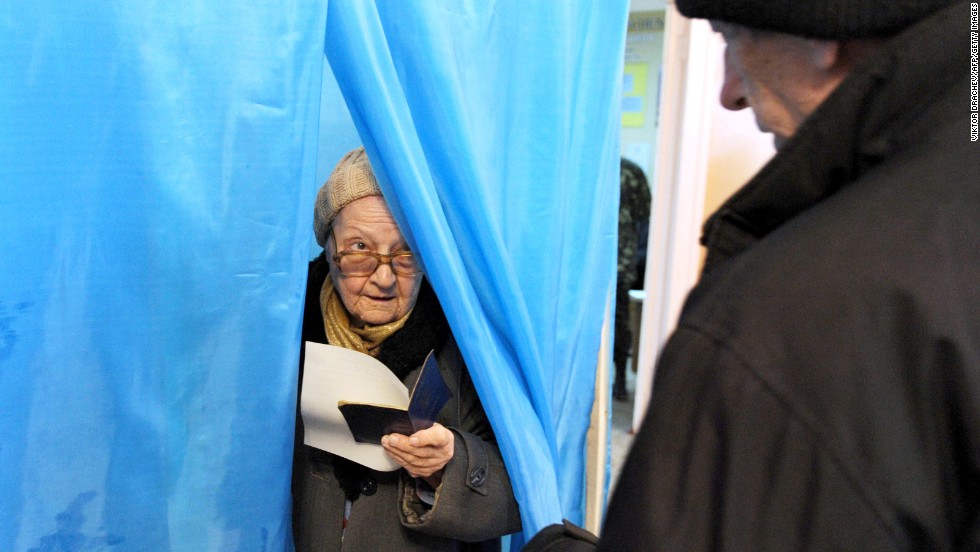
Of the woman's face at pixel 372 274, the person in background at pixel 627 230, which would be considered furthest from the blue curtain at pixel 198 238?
the person in background at pixel 627 230

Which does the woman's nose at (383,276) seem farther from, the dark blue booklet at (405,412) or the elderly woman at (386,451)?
the dark blue booklet at (405,412)

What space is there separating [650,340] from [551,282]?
1.78 meters

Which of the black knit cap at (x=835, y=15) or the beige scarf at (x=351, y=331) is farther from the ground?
the black knit cap at (x=835, y=15)

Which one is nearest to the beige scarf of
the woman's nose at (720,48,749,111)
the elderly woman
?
the elderly woman

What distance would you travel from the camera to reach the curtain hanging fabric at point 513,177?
1052mm

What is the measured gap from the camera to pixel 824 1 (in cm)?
52

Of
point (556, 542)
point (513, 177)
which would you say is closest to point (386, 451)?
point (556, 542)

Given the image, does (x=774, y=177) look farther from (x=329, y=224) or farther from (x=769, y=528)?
(x=329, y=224)

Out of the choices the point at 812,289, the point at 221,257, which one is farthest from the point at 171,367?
the point at 812,289

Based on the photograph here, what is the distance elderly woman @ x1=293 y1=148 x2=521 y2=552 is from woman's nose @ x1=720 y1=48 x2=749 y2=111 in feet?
1.99

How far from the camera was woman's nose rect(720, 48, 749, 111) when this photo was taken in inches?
25.4

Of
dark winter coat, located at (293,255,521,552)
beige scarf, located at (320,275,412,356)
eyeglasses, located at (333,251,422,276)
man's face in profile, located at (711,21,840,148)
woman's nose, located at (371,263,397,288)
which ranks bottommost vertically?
dark winter coat, located at (293,255,521,552)

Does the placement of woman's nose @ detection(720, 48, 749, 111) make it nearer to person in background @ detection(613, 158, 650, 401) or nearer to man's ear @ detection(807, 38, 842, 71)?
man's ear @ detection(807, 38, 842, 71)

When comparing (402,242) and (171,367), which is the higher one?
(402,242)
